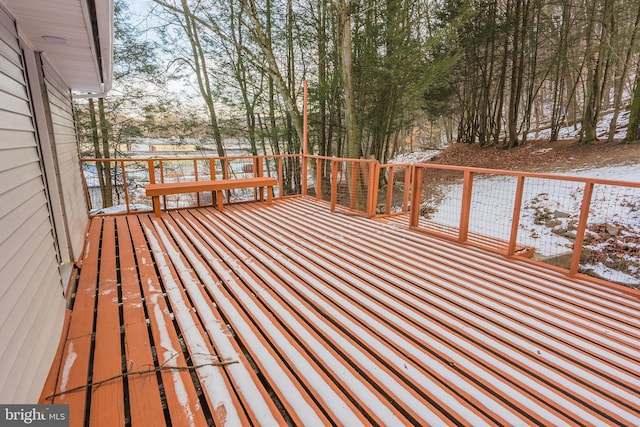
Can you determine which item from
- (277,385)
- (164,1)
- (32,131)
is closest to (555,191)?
(277,385)

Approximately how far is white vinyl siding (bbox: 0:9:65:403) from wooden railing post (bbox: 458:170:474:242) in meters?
3.66

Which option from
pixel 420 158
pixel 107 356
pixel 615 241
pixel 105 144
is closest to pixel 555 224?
pixel 615 241

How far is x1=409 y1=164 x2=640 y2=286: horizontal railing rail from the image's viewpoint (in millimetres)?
3104

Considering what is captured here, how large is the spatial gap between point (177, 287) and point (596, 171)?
9.55 metres

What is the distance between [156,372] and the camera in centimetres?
156

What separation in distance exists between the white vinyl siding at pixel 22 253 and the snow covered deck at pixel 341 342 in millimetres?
194

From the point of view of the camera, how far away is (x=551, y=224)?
5.74 metres

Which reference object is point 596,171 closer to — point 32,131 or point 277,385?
point 277,385

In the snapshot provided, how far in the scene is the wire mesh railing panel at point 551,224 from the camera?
4.80 metres

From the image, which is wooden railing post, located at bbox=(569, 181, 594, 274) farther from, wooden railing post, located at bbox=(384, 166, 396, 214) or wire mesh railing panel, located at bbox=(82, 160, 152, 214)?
wire mesh railing panel, located at bbox=(82, 160, 152, 214)

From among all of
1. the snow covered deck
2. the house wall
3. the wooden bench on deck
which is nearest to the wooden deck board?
the snow covered deck

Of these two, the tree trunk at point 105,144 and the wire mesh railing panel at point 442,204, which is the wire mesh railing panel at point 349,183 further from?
the tree trunk at point 105,144

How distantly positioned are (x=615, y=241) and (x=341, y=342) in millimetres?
5305

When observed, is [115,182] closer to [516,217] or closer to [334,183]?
[334,183]
